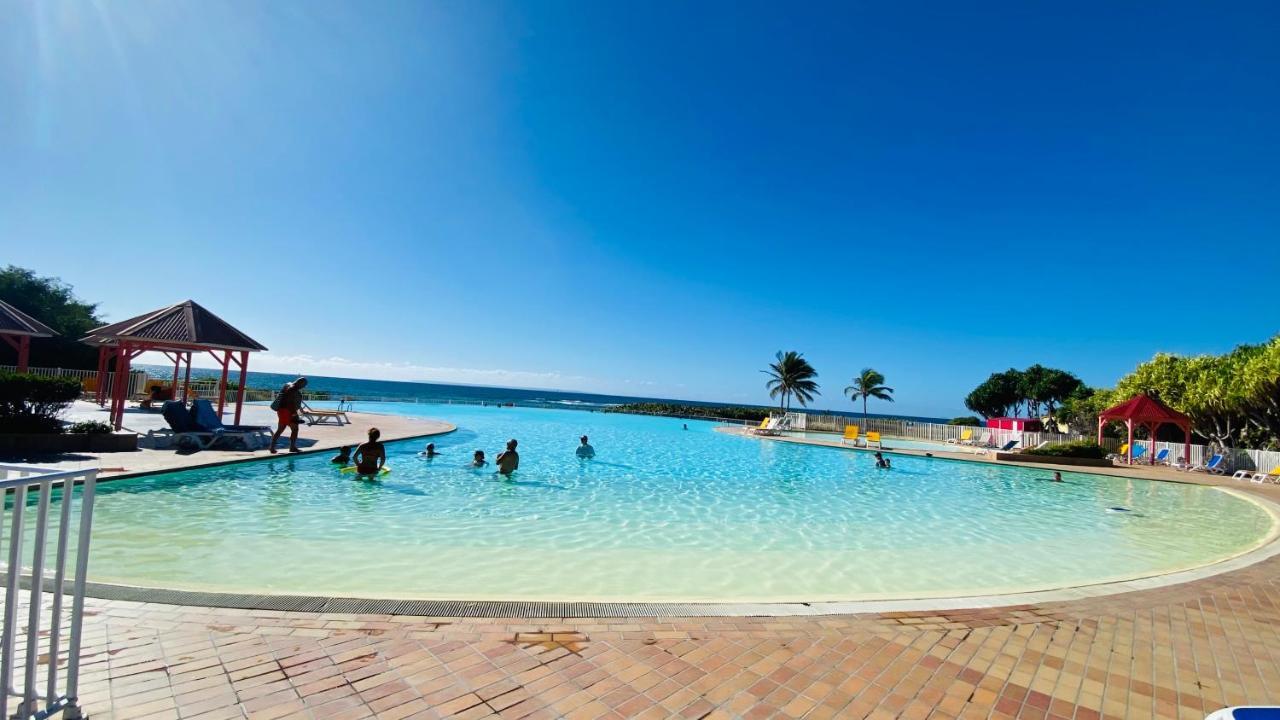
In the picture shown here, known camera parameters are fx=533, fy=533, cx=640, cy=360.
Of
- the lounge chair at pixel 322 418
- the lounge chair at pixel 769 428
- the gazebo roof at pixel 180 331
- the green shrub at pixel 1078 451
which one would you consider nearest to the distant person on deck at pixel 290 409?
the gazebo roof at pixel 180 331

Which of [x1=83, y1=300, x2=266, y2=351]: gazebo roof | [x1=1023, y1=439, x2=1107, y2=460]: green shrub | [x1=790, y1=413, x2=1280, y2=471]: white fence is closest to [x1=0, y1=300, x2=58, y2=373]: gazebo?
[x1=83, y1=300, x2=266, y2=351]: gazebo roof

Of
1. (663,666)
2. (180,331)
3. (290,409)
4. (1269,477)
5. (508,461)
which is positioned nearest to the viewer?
(663,666)

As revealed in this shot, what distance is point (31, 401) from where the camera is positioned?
31.7 feet

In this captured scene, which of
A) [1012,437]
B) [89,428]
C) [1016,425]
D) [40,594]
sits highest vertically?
[1016,425]

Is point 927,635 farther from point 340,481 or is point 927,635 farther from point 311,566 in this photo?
point 340,481

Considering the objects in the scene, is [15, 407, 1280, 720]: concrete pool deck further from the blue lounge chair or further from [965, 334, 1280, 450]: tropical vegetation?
[965, 334, 1280, 450]: tropical vegetation

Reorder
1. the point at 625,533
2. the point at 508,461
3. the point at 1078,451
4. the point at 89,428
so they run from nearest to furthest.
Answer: the point at 625,533
the point at 89,428
the point at 508,461
the point at 1078,451

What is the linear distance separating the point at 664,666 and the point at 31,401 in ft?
42.6

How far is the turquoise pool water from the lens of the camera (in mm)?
5477

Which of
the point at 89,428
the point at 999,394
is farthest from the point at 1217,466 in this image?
the point at 999,394

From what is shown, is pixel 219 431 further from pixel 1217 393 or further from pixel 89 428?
pixel 1217 393

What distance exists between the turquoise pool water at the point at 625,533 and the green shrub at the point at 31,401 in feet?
10.1

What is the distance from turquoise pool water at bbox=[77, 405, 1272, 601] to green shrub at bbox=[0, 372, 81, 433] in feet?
10.1

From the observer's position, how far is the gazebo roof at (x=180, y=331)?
42.6ft
